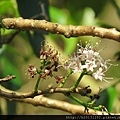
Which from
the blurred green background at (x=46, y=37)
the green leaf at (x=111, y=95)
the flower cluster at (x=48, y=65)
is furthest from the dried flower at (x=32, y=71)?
the green leaf at (x=111, y=95)

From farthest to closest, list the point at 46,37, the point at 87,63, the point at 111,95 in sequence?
the point at 46,37 < the point at 111,95 < the point at 87,63

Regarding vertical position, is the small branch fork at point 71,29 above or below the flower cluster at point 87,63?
above

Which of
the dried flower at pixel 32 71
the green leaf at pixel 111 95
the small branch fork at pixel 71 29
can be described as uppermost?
the small branch fork at pixel 71 29

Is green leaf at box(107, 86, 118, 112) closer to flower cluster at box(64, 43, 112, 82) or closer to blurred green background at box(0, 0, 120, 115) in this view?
blurred green background at box(0, 0, 120, 115)

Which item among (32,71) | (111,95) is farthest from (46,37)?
(32,71)

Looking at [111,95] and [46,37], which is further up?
[46,37]

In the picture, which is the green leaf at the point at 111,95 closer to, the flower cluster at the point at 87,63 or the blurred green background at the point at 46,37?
the blurred green background at the point at 46,37

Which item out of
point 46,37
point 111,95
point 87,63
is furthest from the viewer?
point 46,37

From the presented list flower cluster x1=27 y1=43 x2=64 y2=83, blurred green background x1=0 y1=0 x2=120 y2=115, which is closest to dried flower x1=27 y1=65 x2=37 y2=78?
flower cluster x1=27 y1=43 x2=64 y2=83

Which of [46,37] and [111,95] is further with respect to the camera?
[46,37]

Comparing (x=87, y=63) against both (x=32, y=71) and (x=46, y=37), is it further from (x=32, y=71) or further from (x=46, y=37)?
(x=46, y=37)

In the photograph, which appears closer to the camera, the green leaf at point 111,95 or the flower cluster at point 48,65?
the flower cluster at point 48,65
